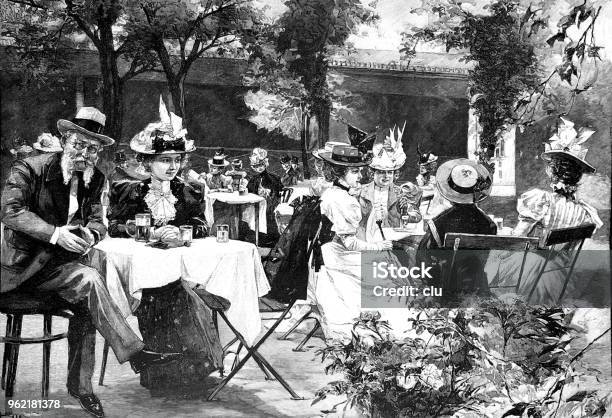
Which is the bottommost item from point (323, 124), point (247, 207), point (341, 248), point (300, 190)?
point (341, 248)

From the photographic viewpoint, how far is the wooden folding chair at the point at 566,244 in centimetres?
395

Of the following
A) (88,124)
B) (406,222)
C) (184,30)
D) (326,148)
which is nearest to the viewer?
(88,124)

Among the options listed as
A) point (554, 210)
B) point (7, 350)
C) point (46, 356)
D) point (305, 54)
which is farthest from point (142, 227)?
point (554, 210)

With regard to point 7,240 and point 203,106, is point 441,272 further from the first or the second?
point 7,240

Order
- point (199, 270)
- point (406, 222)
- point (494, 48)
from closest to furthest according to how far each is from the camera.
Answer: point (199, 270) → point (406, 222) → point (494, 48)

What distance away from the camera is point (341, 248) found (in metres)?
3.70

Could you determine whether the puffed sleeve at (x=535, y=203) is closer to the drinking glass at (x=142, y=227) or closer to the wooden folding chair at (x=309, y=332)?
the wooden folding chair at (x=309, y=332)

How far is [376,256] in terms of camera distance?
375cm

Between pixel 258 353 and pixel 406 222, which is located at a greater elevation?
pixel 406 222

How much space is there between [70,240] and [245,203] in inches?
37.8

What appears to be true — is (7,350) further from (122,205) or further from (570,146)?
(570,146)

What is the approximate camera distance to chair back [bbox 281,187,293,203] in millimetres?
3703

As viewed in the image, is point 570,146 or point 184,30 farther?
point 570,146

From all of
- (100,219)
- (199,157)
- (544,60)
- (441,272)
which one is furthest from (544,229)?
(100,219)
